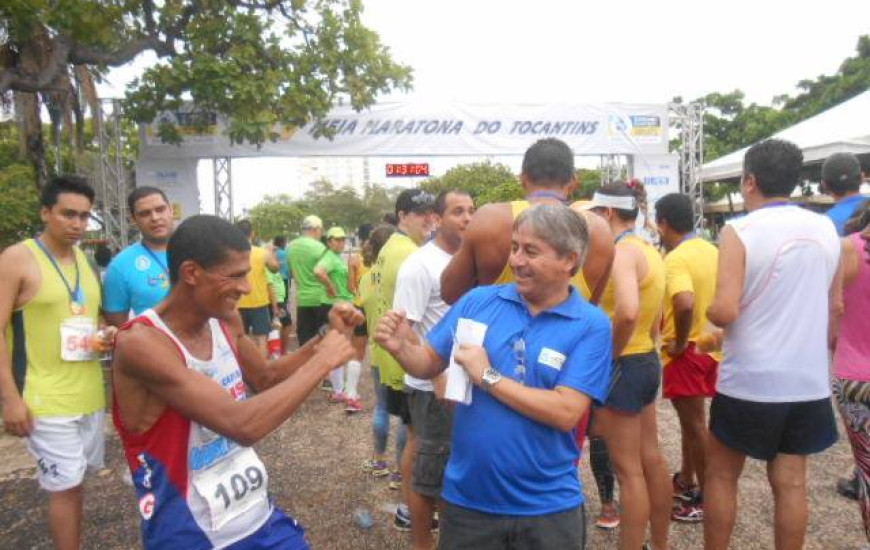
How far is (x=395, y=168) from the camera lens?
13.4 metres

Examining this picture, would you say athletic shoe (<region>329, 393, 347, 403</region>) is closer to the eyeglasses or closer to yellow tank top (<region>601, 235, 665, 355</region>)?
yellow tank top (<region>601, 235, 665, 355</region>)

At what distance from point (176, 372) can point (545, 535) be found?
125 centimetres

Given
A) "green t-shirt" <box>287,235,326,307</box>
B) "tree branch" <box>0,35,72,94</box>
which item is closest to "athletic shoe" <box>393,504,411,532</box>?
"green t-shirt" <box>287,235,326,307</box>

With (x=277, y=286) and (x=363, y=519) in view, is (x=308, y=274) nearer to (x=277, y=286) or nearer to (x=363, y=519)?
(x=277, y=286)

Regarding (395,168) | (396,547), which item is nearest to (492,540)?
(396,547)

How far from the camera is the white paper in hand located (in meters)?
2.03

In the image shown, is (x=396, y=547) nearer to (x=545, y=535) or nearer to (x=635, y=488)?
(x=635, y=488)

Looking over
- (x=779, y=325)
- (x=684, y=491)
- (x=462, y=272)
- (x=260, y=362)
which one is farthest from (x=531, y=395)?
(x=684, y=491)

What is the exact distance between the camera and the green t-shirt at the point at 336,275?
7.27 metres

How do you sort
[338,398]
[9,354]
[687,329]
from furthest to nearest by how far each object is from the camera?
[338,398] → [687,329] → [9,354]

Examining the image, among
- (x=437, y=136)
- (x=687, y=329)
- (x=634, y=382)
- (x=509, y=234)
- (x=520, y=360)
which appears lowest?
(x=634, y=382)

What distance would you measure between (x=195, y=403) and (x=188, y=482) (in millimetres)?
280

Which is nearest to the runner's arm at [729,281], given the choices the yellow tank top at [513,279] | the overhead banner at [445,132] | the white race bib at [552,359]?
the yellow tank top at [513,279]

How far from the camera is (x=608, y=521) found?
371 centimetres
